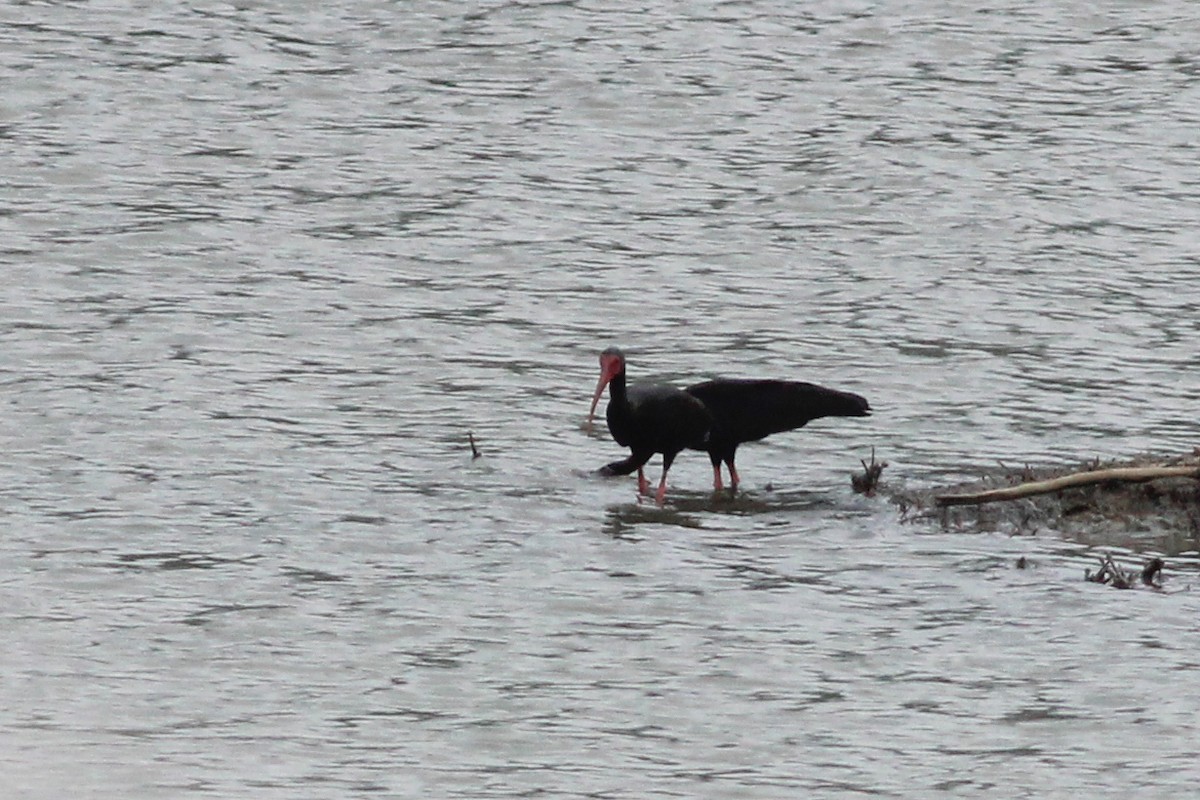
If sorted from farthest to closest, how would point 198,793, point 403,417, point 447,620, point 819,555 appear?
point 403,417
point 819,555
point 447,620
point 198,793

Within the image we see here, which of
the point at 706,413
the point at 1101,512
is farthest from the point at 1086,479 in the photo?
the point at 706,413

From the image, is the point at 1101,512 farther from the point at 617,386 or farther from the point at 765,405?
the point at 617,386

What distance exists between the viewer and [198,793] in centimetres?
855

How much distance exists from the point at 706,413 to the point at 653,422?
32 cm

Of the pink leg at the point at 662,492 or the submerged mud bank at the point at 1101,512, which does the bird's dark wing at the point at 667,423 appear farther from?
the submerged mud bank at the point at 1101,512

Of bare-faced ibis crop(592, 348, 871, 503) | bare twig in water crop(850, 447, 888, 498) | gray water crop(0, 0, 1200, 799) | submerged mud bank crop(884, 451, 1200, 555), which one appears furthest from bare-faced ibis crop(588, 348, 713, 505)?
submerged mud bank crop(884, 451, 1200, 555)

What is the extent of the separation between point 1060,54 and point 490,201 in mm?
9198

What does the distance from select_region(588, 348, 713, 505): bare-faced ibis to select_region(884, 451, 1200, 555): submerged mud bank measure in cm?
141

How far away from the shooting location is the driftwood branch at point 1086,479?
40.0ft

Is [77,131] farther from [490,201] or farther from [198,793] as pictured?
[198,793]

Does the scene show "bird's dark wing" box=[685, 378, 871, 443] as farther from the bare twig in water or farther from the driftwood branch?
the driftwood branch

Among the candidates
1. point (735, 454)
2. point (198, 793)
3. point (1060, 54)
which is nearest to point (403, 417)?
point (735, 454)

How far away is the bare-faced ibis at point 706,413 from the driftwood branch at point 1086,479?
168 cm

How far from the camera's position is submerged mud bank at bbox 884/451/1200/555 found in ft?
39.9
